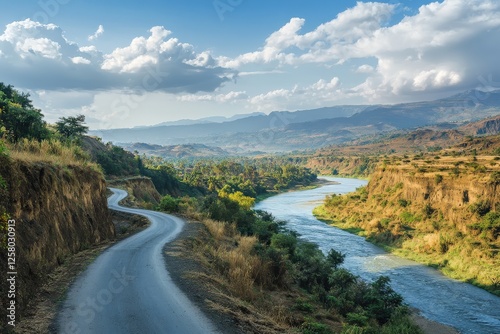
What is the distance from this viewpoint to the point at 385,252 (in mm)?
57156

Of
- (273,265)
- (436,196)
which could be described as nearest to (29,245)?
(273,265)

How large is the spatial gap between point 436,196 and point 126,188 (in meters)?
60.5

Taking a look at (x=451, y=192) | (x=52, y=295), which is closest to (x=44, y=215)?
(x=52, y=295)

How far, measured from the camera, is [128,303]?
11.0m

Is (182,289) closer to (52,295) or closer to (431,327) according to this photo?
(52,295)

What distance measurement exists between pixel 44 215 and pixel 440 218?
6354cm

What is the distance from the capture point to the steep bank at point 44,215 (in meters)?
11.0

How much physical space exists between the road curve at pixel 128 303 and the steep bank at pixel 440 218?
41090 millimetres

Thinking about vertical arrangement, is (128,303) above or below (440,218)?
above

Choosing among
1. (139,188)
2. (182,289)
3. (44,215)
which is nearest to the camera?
(182,289)

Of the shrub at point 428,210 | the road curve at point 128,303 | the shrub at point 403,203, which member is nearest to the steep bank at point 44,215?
the road curve at point 128,303

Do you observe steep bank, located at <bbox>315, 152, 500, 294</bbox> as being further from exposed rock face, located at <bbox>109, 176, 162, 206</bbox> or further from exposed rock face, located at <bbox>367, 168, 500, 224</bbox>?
exposed rock face, located at <bbox>109, 176, 162, 206</bbox>

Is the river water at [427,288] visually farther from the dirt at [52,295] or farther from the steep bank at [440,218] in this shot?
the dirt at [52,295]

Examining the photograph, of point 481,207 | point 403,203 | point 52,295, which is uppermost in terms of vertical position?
point 52,295
